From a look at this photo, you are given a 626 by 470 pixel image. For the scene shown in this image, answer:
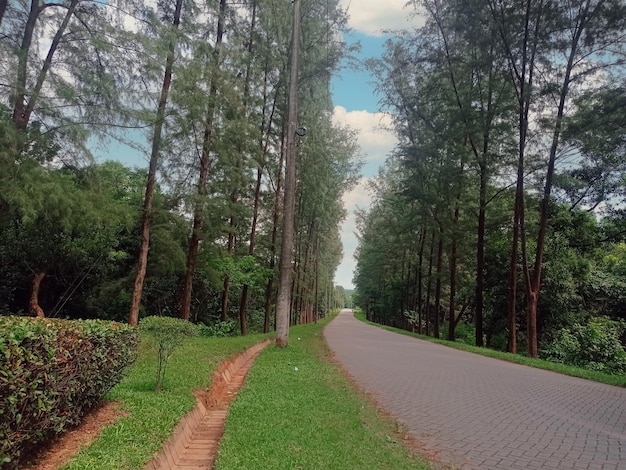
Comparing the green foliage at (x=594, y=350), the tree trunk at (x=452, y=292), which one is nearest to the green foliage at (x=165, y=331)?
the green foliage at (x=594, y=350)

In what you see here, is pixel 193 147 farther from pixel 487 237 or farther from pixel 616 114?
pixel 487 237

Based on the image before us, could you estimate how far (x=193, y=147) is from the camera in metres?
14.4

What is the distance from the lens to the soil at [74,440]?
3.38 meters

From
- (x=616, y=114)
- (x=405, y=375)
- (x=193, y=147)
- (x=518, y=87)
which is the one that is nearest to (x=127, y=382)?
(x=405, y=375)

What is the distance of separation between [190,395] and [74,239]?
1176cm

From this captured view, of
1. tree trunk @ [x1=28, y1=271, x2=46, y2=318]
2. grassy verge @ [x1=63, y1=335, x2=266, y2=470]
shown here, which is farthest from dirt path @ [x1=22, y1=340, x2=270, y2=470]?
tree trunk @ [x1=28, y1=271, x2=46, y2=318]

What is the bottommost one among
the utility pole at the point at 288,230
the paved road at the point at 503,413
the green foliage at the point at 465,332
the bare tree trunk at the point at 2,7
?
the green foliage at the point at 465,332

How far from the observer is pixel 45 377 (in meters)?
Result: 3.21

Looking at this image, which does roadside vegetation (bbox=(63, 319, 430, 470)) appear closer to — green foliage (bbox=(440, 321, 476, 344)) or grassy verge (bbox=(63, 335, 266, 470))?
grassy verge (bbox=(63, 335, 266, 470))

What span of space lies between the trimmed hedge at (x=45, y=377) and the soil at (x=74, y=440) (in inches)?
4.3

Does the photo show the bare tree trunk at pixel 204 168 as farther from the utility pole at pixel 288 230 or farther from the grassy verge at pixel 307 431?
the grassy verge at pixel 307 431

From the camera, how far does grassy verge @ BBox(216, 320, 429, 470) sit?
396cm

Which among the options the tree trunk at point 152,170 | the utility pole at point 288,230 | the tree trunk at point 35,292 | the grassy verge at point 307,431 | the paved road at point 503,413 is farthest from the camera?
the tree trunk at point 35,292

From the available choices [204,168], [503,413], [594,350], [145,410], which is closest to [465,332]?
[594,350]
